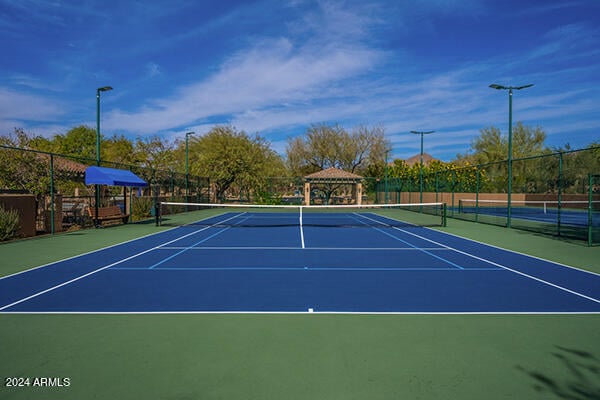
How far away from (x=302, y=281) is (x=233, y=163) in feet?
103

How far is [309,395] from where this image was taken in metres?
3.60

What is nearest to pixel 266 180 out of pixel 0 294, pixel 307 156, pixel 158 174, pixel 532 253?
pixel 158 174

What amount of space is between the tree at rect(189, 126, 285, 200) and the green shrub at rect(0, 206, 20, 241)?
80.9ft

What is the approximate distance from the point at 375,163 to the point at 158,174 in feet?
112

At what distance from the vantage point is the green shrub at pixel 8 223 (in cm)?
1321

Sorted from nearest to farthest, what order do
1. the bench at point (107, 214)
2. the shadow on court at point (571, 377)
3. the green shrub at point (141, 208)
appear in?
the shadow on court at point (571, 377) < the bench at point (107, 214) < the green shrub at point (141, 208)

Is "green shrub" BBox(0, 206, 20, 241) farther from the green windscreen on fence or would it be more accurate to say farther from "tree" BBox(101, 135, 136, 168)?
"tree" BBox(101, 135, 136, 168)

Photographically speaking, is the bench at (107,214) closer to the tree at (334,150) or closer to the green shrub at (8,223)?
the green shrub at (8,223)

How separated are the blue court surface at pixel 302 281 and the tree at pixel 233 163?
1033 inches

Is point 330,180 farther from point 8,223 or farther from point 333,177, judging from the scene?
point 8,223

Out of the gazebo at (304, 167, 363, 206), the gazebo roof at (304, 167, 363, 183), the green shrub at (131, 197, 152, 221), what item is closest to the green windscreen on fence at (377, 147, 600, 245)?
the gazebo at (304, 167, 363, 206)

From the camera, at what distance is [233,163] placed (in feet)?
126

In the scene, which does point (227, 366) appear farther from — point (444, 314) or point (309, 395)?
point (444, 314)

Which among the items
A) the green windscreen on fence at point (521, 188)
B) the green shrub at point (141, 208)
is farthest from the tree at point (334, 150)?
the green shrub at point (141, 208)
